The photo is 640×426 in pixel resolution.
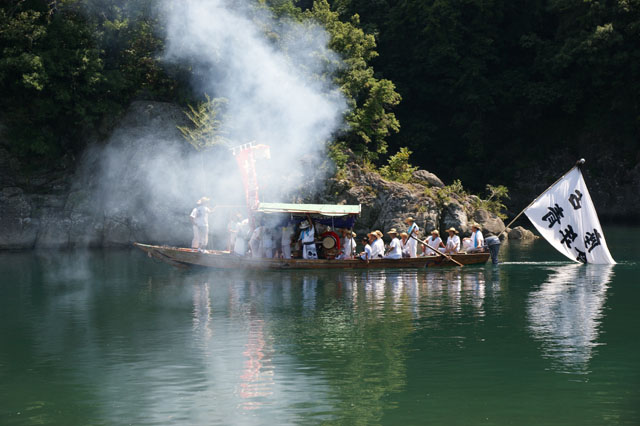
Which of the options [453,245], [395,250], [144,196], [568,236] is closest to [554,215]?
[568,236]

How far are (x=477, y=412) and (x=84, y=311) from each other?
13884 millimetres

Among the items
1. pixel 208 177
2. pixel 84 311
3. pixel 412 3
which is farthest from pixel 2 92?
pixel 412 3

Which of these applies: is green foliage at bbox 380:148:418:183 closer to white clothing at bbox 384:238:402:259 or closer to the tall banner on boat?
white clothing at bbox 384:238:402:259

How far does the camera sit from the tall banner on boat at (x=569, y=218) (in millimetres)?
30938

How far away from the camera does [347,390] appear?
593 inches

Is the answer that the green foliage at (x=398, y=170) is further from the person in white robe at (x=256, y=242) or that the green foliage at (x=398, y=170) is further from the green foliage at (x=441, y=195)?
the person in white robe at (x=256, y=242)

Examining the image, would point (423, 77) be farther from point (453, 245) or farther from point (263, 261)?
point (263, 261)

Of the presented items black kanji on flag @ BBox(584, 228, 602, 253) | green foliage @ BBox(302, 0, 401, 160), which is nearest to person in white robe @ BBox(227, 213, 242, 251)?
black kanji on flag @ BBox(584, 228, 602, 253)

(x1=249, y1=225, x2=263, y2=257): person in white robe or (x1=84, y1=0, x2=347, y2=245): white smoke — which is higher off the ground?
(x1=84, y1=0, x2=347, y2=245): white smoke

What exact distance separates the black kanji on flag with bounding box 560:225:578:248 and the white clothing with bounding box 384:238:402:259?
247 inches

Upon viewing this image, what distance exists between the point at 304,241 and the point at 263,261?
1.90 metres

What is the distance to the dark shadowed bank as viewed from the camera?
46.8 m

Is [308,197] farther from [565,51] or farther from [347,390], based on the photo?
[347,390]

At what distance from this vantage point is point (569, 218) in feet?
102
